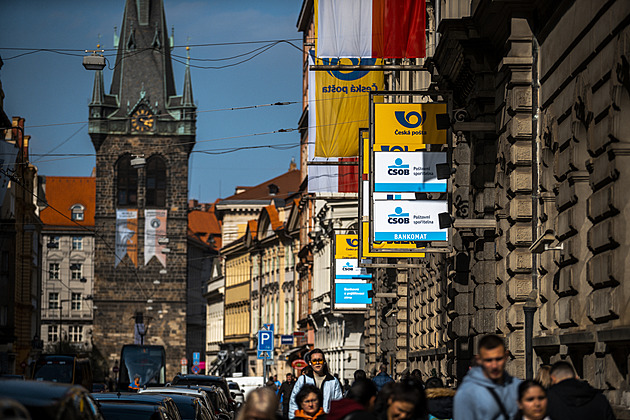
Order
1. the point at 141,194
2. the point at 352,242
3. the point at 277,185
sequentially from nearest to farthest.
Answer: the point at 352,242 → the point at 141,194 → the point at 277,185

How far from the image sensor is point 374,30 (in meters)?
25.3

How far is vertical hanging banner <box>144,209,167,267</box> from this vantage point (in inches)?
4638

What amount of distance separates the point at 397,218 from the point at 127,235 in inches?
3803

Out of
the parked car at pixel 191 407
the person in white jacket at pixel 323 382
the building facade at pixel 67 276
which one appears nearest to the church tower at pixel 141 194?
the building facade at pixel 67 276

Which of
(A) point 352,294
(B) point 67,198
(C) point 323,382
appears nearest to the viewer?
(C) point 323,382

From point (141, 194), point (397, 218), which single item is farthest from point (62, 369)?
point (141, 194)

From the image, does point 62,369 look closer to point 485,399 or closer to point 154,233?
point 485,399

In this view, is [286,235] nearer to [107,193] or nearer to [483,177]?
[107,193]

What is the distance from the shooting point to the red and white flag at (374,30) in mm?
25219

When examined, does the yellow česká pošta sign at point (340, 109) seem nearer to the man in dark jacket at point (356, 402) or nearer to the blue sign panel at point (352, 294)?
the blue sign panel at point (352, 294)

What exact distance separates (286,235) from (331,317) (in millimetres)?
27306

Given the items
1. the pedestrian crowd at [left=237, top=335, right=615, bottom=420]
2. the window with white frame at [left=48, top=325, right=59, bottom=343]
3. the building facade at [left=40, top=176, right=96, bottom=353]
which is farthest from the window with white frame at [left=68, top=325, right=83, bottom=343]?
the pedestrian crowd at [left=237, top=335, right=615, bottom=420]

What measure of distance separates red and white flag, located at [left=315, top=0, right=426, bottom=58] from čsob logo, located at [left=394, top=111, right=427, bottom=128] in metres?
1.64

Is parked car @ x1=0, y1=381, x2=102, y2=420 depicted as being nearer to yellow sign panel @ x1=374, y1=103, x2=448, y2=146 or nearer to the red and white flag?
yellow sign panel @ x1=374, y1=103, x2=448, y2=146
